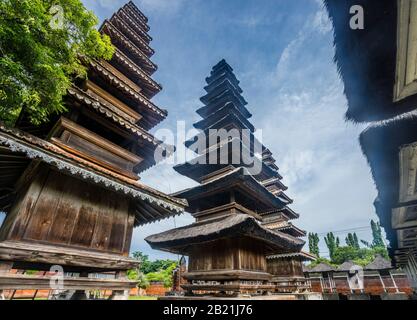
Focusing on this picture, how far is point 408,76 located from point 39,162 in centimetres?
725

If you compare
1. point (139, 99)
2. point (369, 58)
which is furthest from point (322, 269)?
point (369, 58)

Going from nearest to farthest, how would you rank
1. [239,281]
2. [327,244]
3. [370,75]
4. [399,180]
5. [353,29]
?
[353,29], [370,75], [399,180], [239,281], [327,244]

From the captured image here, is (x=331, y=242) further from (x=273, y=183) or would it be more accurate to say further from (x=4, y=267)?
(x=4, y=267)

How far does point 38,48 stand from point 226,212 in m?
9.28

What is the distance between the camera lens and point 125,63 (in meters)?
9.59

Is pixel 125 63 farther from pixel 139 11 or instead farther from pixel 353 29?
pixel 353 29

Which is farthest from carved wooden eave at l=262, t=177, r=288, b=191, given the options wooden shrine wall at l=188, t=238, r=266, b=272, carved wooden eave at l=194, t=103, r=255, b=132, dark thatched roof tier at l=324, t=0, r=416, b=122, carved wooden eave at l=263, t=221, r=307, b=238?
dark thatched roof tier at l=324, t=0, r=416, b=122

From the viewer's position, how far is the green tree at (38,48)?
15.9 ft

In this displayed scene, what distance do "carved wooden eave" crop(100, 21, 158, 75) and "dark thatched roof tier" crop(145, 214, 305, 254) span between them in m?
8.82

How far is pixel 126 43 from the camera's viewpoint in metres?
10.4

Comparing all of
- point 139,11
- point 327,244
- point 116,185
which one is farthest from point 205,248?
point 327,244

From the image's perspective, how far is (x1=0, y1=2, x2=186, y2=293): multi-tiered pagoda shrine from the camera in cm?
452

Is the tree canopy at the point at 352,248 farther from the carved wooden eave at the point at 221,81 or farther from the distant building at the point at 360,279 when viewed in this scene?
the carved wooden eave at the point at 221,81

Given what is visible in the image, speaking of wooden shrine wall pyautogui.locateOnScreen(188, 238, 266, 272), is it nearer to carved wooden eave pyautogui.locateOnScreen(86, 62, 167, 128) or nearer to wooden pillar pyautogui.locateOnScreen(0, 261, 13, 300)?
carved wooden eave pyautogui.locateOnScreen(86, 62, 167, 128)
